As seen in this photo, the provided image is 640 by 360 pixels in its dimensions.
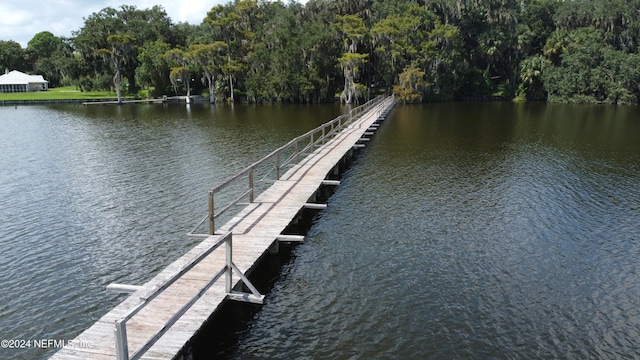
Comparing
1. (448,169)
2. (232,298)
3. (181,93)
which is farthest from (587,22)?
(232,298)

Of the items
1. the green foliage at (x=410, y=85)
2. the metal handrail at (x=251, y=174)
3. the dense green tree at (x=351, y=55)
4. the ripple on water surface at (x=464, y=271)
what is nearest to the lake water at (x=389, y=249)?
the ripple on water surface at (x=464, y=271)

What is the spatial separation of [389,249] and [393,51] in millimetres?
55561

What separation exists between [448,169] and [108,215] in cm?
1670

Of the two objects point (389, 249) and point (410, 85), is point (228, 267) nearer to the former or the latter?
point (389, 249)

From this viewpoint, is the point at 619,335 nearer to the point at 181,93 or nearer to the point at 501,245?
the point at 501,245

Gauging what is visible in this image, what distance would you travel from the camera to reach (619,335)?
9.59 m

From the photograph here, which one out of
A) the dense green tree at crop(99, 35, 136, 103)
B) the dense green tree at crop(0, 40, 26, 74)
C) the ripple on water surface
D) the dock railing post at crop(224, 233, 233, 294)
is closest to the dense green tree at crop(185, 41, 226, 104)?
the dense green tree at crop(99, 35, 136, 103)

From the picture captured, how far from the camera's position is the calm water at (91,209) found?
10.6 meters

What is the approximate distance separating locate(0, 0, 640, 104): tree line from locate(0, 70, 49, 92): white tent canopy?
51.8 feet

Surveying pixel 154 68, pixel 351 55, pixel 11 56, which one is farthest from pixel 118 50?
pixel 11 56

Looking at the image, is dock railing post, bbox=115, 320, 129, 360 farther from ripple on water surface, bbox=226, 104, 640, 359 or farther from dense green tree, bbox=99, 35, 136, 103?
dense green tree, bbox=99, 35, 136, 103

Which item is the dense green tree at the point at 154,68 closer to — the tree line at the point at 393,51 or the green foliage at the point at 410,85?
the tree line at the point at 393,51

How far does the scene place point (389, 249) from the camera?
13805 millimetres

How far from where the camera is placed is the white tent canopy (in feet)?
303
